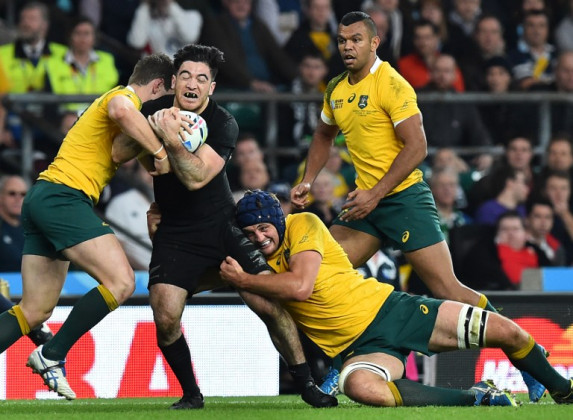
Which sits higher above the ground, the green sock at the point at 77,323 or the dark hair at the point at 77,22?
the dark hair at the point at 77,22

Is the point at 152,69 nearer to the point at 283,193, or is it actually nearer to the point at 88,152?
the point at 88,152

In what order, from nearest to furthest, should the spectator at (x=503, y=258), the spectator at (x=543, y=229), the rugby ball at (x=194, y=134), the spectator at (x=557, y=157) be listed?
the rugby ball at (x=194, y=134)
the spectator at (x=503, y=258)
the spectator at (x=543, y=229)
the spectator at (x=557, y=157)

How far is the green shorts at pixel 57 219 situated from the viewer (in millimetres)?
7836

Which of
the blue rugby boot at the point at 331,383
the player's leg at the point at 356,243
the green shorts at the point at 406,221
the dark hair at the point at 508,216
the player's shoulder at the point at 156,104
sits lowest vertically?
the blue rugby boot at the point at 331,383

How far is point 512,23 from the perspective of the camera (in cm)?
1534

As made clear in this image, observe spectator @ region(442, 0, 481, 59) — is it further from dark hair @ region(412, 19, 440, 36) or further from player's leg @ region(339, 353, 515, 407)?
player's leg @ region(339, 353, 515, 407)

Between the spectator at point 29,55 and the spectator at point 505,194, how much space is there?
4.30 meters

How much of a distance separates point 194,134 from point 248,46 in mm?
6290

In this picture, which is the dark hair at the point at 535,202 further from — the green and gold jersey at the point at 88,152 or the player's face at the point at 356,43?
the green and gold jersey at the point at 88,152

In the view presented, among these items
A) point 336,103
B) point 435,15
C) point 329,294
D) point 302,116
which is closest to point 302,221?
point 329,294

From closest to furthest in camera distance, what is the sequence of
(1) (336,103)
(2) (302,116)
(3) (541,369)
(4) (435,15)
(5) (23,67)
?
(3) (541,369) → (1) (336,103) → (5) (23,67) → (2) (302,116) → (4) (435,15)

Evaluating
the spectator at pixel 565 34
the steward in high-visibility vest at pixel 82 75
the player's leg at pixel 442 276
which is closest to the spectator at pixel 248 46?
the steward in high-visibility vest at pixel 82 75

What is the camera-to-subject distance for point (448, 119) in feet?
43.7

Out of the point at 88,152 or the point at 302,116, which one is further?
the point at 302,116
